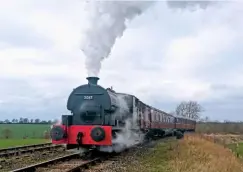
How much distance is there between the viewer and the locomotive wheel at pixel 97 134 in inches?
536

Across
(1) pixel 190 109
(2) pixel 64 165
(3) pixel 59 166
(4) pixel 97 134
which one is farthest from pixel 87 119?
(1) pixel 190 109

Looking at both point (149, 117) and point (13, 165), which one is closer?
point (13, 165)

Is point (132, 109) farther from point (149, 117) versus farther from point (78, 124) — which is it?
point (149, 117)

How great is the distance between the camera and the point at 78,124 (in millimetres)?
14859

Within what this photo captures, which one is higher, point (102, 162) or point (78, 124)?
point (78, 124)

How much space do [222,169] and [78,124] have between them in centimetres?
623

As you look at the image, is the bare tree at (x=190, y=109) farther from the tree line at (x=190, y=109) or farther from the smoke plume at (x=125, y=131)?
the smoke plume at (x=125, y=131)

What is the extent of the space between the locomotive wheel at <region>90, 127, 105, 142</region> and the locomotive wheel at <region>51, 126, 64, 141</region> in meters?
1.19

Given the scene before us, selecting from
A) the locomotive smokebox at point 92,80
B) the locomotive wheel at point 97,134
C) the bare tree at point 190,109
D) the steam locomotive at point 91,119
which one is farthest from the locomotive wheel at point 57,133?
the bare tree at point 190,109

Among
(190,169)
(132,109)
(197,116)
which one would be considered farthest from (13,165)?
(197,116)

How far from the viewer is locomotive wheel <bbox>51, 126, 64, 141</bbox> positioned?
14047 mm

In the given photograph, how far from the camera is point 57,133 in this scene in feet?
46.3

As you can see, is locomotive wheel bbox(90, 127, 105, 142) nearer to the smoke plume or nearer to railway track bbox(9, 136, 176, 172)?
railway track bbox(9, 136, 176, 172)

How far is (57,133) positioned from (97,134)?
157 centimetres
